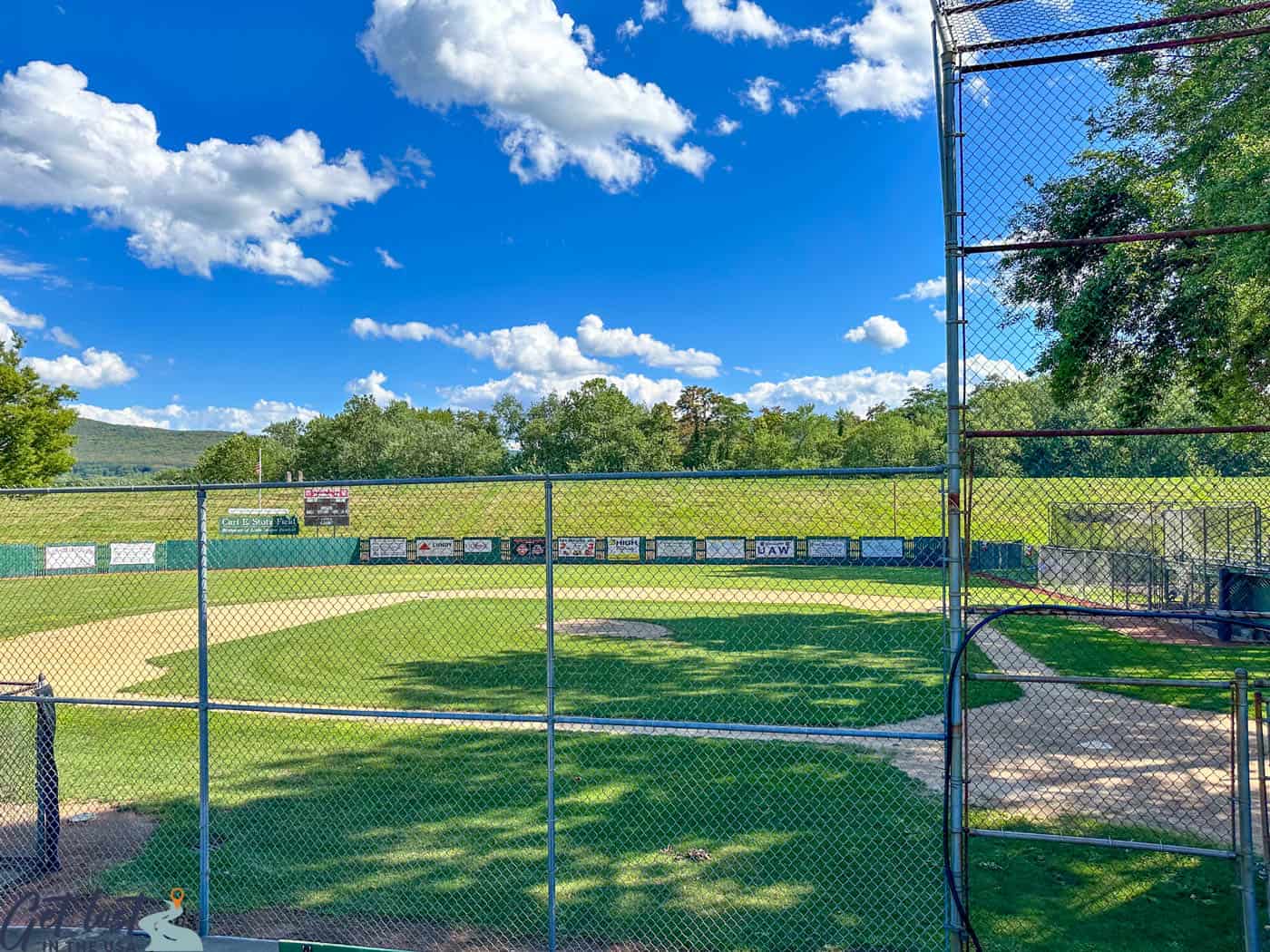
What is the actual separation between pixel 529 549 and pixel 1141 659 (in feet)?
52.6

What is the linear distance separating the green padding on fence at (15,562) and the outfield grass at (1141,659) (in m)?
29.2

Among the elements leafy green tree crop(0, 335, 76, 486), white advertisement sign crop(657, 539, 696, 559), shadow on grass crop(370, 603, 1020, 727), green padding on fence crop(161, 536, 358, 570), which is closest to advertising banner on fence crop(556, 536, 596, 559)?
shadow on grass crop(370, 603, 1020, 727)

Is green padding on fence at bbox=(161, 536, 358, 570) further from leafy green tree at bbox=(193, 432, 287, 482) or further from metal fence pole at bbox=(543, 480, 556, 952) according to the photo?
leafy green tree at bbox=(193, 432, 287, 482)

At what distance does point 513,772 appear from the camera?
302 inches

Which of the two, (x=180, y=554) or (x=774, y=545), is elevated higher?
(x=774, y=545)

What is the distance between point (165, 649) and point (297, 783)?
9930mm

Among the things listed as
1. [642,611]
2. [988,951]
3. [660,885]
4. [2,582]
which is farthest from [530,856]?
[2,582]

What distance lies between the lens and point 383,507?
31.0m

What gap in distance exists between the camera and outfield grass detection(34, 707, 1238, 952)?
4812 mm

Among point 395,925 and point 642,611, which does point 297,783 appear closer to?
point 395,925

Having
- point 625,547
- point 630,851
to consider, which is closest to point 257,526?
point 625,547

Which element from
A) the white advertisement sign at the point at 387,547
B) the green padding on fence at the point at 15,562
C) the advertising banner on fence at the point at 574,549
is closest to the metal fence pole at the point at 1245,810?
the advertising banner on fence at the point at 574,549

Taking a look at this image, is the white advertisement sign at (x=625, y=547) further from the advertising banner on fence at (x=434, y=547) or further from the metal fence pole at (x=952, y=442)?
the metal fence pole at (x=952, y=442)

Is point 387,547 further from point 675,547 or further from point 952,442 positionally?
point 952,442
